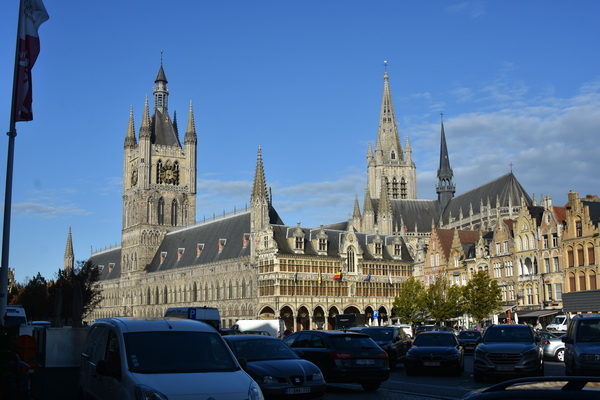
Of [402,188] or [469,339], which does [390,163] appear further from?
[469,339]

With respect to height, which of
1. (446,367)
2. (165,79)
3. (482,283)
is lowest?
(446,367)

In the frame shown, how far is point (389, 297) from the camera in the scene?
294ft

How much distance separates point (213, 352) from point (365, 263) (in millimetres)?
77309

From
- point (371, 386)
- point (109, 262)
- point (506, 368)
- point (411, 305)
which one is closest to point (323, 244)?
point (411, 305)

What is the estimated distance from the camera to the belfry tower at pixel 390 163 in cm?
13850

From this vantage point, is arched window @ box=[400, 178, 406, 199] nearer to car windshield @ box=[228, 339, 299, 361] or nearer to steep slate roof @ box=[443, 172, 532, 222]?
steep slate roof @ box=[443, 172, 532, 222]

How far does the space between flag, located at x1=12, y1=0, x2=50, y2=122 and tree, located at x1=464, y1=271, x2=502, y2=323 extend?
53.2 m

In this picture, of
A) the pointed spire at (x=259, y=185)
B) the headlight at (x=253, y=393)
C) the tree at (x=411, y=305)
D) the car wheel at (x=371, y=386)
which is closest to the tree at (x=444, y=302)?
the tree at (x=411, y=305)

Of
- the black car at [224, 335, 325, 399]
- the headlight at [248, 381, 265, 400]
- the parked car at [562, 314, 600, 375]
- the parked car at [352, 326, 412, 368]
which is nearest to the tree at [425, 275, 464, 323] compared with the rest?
the parked car at [352, 326, 412, 368]

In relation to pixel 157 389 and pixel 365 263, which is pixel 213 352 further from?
pixel 365 263

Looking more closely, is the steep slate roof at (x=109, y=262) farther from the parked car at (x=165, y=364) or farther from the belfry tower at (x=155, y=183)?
the parked car at (x=165, y=364)

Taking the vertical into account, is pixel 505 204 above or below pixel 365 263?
above

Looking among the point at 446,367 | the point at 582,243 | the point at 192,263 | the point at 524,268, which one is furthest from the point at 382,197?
the point at 446,367

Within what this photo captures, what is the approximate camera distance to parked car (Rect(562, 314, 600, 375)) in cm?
1812
